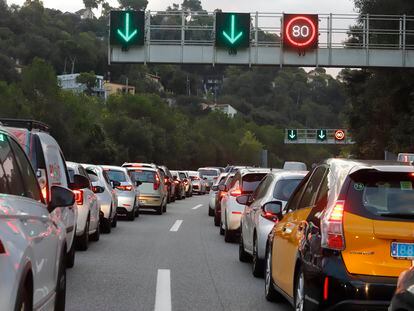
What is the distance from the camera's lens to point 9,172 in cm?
581

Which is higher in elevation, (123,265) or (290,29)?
(290,29)

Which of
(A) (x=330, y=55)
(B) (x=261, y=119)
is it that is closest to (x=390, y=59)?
(A) (x=330, y=55)

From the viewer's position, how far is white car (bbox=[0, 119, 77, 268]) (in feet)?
34.1

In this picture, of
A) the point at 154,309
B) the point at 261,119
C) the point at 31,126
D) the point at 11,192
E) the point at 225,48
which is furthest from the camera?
the point at 261,119

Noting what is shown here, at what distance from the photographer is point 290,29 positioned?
109ft

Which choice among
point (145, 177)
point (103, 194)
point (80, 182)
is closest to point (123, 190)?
point (103, 194)

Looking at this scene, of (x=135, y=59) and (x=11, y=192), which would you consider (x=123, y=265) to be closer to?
(x=11, y=192)

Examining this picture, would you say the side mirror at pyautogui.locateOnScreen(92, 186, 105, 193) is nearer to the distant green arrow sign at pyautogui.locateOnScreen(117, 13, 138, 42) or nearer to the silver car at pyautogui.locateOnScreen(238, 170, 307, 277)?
the silver car at pyautogui.locateOnScreen(238, 170, 307, 277)

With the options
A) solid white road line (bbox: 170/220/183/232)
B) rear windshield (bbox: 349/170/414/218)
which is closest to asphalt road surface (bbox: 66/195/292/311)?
solid white road line (bbox: 170/220/183/232)

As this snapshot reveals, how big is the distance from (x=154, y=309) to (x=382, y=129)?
3918 centimetres

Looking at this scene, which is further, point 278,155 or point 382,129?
point 278,155

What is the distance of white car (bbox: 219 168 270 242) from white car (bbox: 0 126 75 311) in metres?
9.66

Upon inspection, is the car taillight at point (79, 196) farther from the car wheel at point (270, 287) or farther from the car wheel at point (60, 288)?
the car wheel at point (60, 288)

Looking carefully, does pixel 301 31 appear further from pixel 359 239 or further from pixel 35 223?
pixel 35 223
